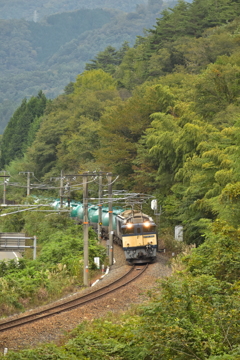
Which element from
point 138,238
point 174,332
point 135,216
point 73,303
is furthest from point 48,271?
point 174,332

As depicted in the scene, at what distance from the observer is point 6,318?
21250 mm

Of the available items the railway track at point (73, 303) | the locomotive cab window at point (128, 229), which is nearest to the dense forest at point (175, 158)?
the railway track at point (73, 303)

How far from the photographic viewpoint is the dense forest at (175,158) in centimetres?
1251

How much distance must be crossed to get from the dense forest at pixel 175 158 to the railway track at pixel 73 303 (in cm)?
292

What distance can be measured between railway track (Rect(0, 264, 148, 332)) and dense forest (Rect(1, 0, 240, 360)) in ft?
9.57

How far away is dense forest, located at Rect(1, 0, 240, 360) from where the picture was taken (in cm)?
1251

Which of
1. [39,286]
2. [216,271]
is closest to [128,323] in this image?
[216,271]

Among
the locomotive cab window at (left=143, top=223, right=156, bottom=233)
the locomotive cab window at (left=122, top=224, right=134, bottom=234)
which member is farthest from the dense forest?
the locomotive cab window at (left=122, top=224, right=134, bottom=234)

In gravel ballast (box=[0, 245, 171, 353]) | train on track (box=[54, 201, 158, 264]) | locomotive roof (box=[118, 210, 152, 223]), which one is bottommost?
gravel ballast (box=[0, 245, 171, 353])

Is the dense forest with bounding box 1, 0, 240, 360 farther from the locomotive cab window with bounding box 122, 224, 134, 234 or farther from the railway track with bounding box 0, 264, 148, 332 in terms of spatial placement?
the locomotive cab window with bounding box 122, 224, 134, 234

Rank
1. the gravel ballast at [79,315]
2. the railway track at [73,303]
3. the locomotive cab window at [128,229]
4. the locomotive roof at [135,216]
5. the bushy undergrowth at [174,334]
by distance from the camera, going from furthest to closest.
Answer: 1. the locomotive roof at [135,216]
2. the locomotive cab window at [128,229]
3. the railway track at [73,303]
4. the gravel ballast at [79,315]
5. the bushy undergrowth at [174,334]

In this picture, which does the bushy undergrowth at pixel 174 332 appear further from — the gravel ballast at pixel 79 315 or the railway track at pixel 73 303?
the railway track at pixel 73 303

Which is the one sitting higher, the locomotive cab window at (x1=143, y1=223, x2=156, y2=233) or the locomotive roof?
the locomotive roof

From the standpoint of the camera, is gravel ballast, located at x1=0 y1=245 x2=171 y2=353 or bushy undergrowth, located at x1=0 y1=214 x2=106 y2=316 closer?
gravel ballast, located at x1=0 y1=245 x2=171 y2=353
